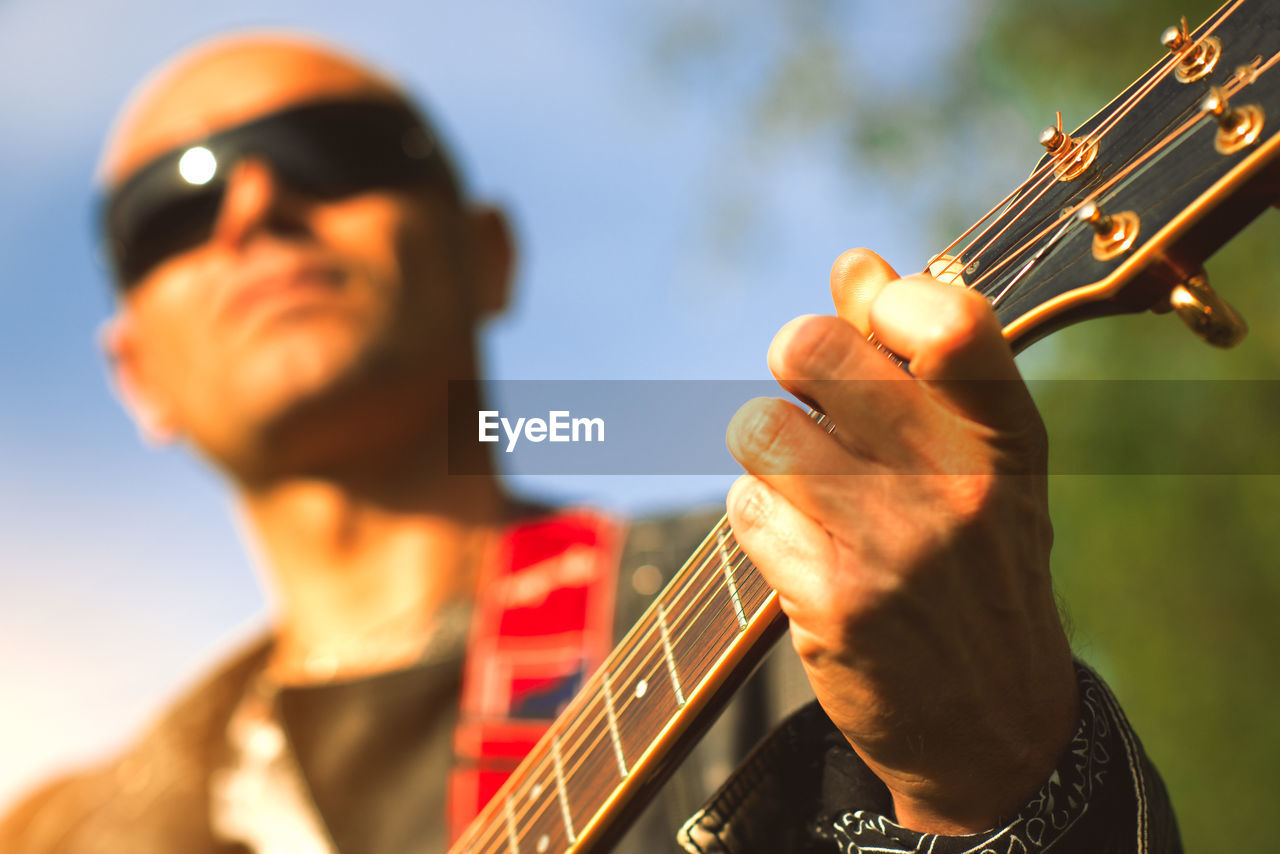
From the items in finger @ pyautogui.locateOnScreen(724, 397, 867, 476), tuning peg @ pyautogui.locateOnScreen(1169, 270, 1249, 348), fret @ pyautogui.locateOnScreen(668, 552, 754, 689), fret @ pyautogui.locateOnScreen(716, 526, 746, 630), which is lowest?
fret @ pyautogui.locateOnScreen(668, 552, 754, 689)

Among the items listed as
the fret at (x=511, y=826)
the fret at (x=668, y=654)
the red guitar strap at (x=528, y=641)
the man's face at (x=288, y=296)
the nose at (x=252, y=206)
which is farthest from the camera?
the nose at (x=252, y=206)

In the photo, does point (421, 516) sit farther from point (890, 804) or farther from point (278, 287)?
point (890, 804)

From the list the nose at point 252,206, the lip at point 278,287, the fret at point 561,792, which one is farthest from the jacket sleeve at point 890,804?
the nose at point 252,206

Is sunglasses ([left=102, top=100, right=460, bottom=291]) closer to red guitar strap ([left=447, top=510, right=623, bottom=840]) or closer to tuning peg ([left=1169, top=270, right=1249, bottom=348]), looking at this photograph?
red guitar strap ([left=447, top=510, right=623, bottom=840])

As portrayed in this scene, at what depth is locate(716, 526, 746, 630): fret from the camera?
0.75m

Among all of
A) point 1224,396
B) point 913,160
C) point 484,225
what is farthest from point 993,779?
point 913,160

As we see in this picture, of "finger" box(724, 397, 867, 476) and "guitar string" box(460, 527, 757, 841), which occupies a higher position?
"finger" box(724, 397, 867, 476)

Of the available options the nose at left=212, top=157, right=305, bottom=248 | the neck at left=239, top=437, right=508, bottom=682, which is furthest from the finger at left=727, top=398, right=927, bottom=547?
the nose at left=212, top=157, right=305, bottom=248

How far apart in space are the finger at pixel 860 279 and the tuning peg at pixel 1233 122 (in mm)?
224

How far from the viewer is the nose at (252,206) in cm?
214

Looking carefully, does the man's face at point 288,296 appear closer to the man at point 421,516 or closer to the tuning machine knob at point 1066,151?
the man at point 421,516

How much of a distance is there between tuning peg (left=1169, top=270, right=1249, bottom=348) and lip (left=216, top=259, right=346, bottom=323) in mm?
1754

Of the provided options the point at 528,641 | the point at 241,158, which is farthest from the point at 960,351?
the point at 241,158

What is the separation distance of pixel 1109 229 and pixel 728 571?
38 centimetres
